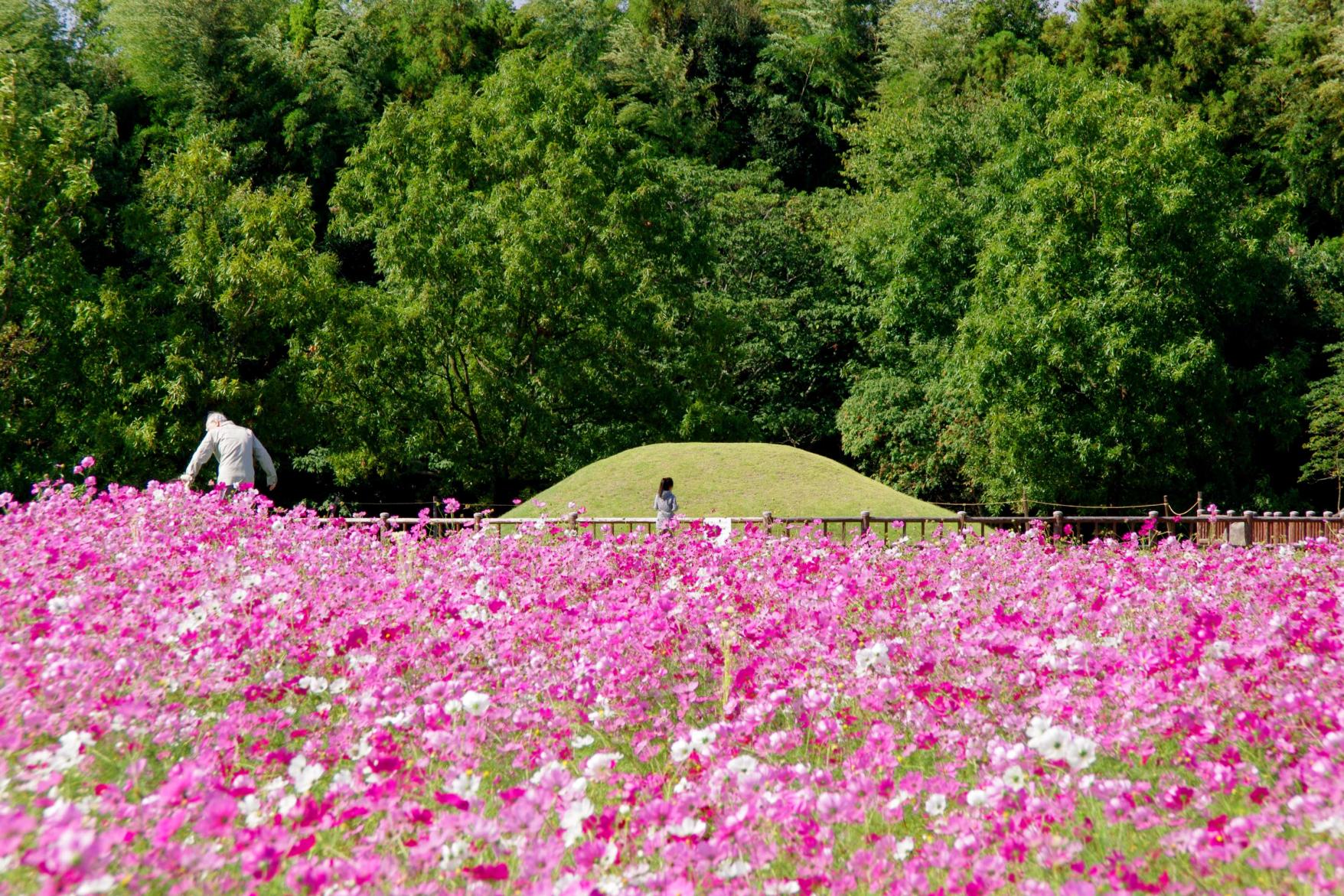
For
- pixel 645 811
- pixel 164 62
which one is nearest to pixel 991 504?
pixel 645 811

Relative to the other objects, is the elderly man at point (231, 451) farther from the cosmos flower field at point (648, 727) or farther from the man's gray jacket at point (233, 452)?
the cosmos flower field at point (648, 727)

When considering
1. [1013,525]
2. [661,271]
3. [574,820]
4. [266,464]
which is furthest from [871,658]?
[661,271]

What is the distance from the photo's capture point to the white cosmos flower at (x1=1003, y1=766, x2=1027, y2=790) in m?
3.53

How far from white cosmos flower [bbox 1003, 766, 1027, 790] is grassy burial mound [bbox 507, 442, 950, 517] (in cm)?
1538

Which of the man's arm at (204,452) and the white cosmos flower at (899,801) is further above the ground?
Result: the man's arm at (204,452)

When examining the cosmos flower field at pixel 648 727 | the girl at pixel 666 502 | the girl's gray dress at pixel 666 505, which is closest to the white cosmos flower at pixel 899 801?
the cosmos flower field at pixel 648 727

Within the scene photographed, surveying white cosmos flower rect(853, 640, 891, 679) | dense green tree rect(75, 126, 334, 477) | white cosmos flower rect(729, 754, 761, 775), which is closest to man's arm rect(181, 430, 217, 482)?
white cosmos flower rect(853, 640, 891, 679)

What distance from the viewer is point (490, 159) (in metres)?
31.6

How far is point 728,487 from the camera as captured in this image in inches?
810

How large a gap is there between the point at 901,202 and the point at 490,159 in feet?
40.0

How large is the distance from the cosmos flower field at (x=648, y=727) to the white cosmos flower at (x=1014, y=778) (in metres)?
0.05

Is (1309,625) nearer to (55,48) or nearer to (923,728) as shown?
(923,728)

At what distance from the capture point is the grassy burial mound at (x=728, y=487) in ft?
64.8

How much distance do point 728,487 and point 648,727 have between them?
1530cm
